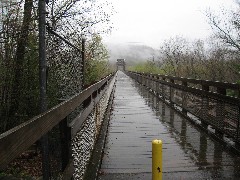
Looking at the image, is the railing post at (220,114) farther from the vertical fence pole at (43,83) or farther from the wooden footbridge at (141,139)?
the vertical fence pole at (43,83)

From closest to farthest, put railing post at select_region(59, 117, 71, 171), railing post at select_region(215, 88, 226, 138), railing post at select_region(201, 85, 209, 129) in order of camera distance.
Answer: railing post at select_region(59, 117, 71, 171), railing post at select_region(215, 88, 226, 138), railing post at select_region(201, 85, 209, 129)

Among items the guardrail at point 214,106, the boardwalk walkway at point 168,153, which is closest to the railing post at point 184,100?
the guardrail at point 214,106

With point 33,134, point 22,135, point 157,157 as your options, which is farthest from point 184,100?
point 22,135

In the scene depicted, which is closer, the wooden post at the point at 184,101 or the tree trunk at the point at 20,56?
the tree trunk at the point at 20,56

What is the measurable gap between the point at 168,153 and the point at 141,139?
129 cm

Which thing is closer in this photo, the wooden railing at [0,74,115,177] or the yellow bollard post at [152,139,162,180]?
the wooden railing at [0,74,115,177]

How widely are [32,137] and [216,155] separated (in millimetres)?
4753

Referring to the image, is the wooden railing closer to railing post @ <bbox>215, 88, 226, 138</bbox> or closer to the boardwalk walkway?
the boardwalk walkway

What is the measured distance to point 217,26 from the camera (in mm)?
37531

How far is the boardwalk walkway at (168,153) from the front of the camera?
4965 mm

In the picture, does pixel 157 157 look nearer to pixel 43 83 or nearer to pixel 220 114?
pixel 43 83

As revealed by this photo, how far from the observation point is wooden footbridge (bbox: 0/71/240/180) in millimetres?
2986

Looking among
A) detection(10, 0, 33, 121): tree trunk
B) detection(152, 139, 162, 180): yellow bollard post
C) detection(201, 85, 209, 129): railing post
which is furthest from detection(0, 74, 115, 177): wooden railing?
detection(201, 85, 209, 129): railing post

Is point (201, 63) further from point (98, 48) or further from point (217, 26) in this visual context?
point (98, 48)
